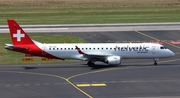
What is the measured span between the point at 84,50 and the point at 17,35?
860 cm

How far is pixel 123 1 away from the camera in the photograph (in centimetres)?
18700

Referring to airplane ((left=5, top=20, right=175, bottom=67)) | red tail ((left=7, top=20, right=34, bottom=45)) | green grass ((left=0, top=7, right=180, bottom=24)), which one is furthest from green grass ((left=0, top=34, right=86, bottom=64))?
green grass ((left=0, top=7, right=180, bottom=24))

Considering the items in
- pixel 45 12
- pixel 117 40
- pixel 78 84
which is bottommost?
pixel 78 84

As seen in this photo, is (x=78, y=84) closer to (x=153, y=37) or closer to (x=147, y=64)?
(x=147, y=64)

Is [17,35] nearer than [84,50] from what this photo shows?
Yes

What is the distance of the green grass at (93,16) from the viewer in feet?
383

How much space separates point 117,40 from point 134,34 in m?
8.77

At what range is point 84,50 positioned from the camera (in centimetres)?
6125

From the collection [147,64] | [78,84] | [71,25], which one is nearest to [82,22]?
[71,25]

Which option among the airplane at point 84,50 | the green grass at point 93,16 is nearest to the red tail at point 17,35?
the airplane at point 84,50

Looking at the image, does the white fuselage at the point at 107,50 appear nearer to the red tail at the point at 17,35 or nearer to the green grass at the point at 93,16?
the red tail at the point at 17,35

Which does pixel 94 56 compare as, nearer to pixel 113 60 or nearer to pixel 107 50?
pixel 107 50

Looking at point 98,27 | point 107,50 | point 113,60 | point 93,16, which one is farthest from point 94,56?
point 93,16

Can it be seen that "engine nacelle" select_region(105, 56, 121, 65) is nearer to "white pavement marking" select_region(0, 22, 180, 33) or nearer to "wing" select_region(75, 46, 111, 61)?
"wing" select_region(75, 46, 111, 61)
